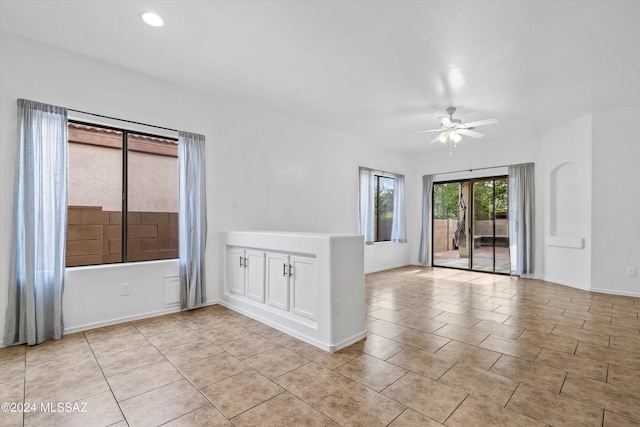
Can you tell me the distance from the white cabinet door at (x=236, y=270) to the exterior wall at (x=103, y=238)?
0.75 meters

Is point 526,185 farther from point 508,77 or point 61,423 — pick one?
point 61,423

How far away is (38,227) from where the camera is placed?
3086 millimetres

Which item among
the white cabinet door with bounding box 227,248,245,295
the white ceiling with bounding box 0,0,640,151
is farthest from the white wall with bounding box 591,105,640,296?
the white cabinet door with bounding box 227,248,245,295

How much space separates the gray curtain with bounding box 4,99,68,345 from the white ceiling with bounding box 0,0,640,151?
92 centimetres

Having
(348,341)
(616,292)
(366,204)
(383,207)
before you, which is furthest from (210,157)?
(616,292)

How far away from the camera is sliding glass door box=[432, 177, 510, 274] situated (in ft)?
22.9

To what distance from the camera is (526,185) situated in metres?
6.38

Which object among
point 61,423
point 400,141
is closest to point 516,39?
point 400,141

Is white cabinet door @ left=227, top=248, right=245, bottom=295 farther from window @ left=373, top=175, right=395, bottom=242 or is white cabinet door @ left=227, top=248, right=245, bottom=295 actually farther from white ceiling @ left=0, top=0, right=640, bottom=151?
window @ left=373, top=175, right=395, bottom=242

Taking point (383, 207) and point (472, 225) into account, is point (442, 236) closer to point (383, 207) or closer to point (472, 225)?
point (472, 225)

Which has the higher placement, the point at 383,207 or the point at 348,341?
the point at 383,207

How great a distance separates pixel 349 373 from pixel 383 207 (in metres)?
5.49

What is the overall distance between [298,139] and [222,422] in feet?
15.1

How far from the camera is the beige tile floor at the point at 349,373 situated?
77.4 inches
